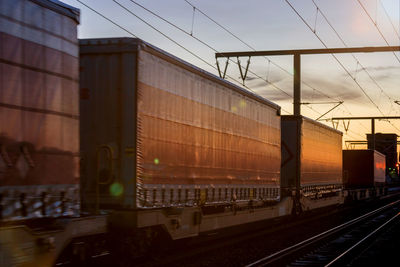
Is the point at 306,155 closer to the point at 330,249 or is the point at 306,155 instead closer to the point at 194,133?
the point at 330,249

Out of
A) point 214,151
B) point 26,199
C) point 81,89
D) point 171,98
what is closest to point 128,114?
point 81,89

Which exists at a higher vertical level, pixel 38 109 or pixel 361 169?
pixel 38 109

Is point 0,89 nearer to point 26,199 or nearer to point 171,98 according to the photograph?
point 26,199

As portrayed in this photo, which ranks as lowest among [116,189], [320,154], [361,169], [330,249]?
[330,249]

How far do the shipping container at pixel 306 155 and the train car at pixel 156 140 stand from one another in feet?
26.6

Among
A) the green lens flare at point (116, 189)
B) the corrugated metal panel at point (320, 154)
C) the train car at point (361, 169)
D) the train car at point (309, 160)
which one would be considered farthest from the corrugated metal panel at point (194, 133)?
the train car at point (361, 169)

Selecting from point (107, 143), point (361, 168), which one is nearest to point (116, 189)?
point (107, 143)

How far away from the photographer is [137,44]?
10.8 meters

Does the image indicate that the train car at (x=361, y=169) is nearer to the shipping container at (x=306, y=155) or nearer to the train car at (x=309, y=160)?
the train car at (x=309, y=160)

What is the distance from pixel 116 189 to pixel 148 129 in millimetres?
1344

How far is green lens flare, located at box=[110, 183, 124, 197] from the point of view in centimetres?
1066

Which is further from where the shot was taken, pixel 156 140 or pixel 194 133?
pixel 194 133

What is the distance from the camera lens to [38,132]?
8.03 metres

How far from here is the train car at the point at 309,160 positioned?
24.3 meters
